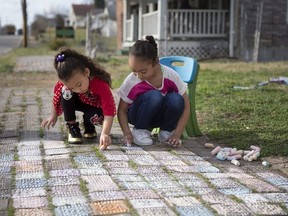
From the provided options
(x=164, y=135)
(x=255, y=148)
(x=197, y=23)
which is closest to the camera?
(x=255, y=148)

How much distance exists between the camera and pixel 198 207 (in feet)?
8.65

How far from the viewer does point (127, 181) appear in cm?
312

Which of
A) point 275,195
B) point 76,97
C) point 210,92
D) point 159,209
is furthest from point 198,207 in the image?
point 210,92

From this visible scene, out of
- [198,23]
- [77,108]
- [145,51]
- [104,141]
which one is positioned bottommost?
[104,141]

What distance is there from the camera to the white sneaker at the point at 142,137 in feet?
13.8

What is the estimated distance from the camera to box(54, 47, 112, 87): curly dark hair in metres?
3.82

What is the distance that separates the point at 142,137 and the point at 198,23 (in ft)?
45.4

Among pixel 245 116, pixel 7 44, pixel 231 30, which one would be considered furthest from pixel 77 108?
pixel 7 44

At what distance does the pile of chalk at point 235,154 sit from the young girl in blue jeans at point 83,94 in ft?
2.87

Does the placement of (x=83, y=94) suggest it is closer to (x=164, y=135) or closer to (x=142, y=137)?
(x=142, y=137)

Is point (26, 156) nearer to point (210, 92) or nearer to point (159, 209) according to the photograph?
point (159, 209)

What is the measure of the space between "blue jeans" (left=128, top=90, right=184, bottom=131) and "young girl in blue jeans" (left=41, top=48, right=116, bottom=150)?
0.92 ft

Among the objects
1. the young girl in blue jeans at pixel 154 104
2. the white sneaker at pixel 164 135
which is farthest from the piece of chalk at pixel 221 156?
the white sneaker at pixel 164 135

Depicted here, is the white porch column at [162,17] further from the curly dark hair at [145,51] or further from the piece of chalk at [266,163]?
the piece of chalk at [266,163]
